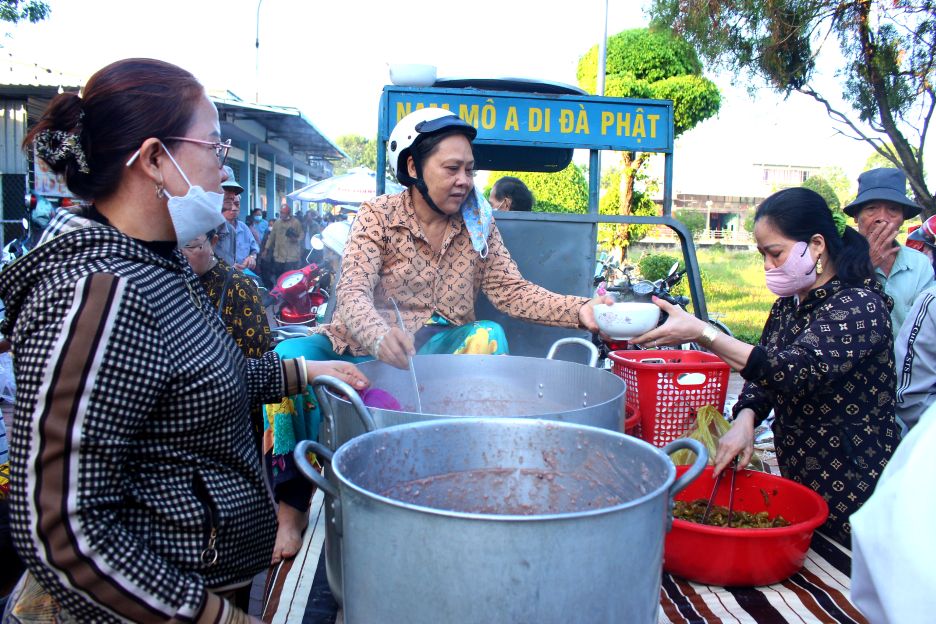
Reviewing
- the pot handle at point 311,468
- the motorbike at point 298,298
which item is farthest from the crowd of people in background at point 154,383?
the motorbike at point 298,298

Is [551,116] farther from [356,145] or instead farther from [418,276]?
[356,145]

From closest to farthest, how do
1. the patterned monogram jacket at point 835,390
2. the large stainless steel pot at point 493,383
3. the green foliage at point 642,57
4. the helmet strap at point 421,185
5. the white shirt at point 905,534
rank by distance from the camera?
the white shirt at point 905,534
the patterned monogram jacket at point 835,390
the large stainless steel pot at point 493,383
the helmet strap at point 421,185
the green foliage at point 642,57

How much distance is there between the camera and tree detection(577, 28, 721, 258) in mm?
13508

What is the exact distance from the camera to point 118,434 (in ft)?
3.65

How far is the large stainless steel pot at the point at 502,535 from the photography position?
106cm

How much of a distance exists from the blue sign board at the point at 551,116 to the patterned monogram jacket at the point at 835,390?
166 centimetres

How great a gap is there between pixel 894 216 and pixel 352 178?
19168mm

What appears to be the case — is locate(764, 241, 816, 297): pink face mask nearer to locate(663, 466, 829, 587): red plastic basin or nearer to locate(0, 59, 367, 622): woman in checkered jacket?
locate(663, 466, 829, 587): red plastic basin

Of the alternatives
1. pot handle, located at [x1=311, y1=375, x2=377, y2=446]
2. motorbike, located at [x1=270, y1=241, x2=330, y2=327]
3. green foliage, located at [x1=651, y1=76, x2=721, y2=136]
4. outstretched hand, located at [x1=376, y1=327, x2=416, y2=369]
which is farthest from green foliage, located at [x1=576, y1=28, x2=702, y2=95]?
pot handle, located at [x1=311, y1=375, x2=377, y2=446]

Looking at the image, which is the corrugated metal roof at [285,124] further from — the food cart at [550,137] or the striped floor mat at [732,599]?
the striped floor mat at [732,599]

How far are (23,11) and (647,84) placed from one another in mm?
11566

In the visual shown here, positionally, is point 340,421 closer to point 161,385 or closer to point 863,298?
point 161,385

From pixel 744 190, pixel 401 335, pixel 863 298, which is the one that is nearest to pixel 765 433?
pixel 863 298

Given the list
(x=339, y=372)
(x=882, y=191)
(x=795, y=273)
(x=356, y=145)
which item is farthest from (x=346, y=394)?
(x=356, y=145)
